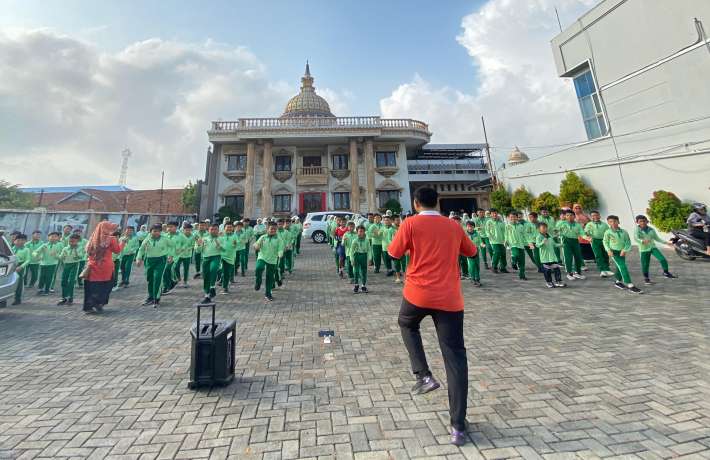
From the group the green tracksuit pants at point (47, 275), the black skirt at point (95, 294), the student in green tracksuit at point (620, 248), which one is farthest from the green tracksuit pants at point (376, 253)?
the green tracksuit pants at point (47, 275)

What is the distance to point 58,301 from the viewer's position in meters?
6.84

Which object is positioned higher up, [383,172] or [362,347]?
[383,172]

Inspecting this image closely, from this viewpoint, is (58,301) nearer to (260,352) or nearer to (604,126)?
(260,352)

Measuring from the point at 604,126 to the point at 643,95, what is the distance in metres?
2.43

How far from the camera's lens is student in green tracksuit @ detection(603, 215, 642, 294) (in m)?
6.42

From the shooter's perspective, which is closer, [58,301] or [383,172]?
[58,301]

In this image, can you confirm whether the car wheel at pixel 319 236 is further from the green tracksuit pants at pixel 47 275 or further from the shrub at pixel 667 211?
the shrub at pixel 667 211

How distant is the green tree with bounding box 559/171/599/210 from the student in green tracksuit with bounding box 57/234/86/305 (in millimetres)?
18946

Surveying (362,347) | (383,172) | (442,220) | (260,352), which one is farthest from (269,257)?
(383,172)

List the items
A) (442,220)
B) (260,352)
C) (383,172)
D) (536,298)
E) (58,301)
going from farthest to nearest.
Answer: (383,172), (58,301), (536,298), (260,352), (442,220)

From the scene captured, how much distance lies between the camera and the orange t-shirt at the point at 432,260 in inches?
91.9

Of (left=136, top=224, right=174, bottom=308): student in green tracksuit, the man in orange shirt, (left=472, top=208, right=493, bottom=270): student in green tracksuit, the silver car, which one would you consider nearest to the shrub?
(left=472, top=208, right=493, bottom=270): student in green tracksuit

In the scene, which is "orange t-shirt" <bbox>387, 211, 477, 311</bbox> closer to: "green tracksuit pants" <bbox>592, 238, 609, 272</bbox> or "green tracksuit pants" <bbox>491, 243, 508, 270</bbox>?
"green tracksuit pants" <bbox>491, 243, 508, 270</bbox>

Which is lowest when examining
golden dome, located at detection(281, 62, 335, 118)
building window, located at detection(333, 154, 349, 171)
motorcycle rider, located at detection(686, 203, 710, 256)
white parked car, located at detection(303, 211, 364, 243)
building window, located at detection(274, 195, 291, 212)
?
motorcycle rider, located at detection(686, 203, 710, 256)
